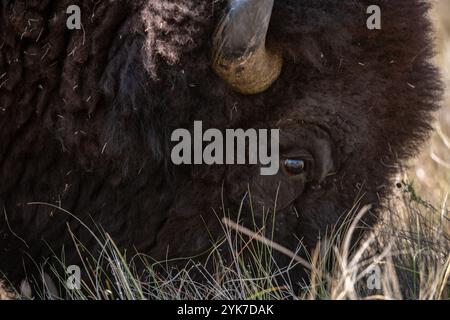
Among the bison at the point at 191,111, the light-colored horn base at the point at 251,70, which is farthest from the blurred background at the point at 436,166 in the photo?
the light-colored horn base at the point at 251,70

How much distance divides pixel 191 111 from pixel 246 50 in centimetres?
Answer: 46

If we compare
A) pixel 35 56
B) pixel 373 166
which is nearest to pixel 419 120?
pixel 373 166

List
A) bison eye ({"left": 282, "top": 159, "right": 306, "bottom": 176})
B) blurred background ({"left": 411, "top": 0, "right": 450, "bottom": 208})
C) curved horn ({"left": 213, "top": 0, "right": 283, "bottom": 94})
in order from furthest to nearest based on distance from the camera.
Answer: blurred background ({"left": 411, "top": 0, "right": 450, "bottom": 208}) < bison eye ({"left": 282, "top": 159, "right": 306, "bottom": 176}) < curved horn ({"left": 213, "top": 0, "right": 283, "bottom": 94})

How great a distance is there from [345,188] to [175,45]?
1.16 metres

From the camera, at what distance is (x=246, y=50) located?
13.9ft

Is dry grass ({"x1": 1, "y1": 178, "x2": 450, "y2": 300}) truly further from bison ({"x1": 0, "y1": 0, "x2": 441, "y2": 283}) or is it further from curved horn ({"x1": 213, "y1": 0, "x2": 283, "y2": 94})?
curved horn ({"x1": 213, "y1": 0, "x2": 283, "y2": 94})

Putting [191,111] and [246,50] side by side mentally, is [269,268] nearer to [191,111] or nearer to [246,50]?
[191,111]

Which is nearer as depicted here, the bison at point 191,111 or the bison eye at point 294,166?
the bison at point 191,111

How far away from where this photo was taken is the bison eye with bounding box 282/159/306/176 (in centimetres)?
467

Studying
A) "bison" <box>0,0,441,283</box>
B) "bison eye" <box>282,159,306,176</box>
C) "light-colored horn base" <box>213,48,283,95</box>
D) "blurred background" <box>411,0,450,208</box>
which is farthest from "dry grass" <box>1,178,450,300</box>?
"blurred background" <box>411,0,450,208</box>

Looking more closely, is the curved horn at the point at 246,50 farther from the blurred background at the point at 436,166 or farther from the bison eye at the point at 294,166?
the blurred background at the point at 436,166

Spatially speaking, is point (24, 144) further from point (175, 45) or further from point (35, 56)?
point (175, 45)

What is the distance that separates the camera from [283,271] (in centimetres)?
454

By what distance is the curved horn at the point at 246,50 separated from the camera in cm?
414
